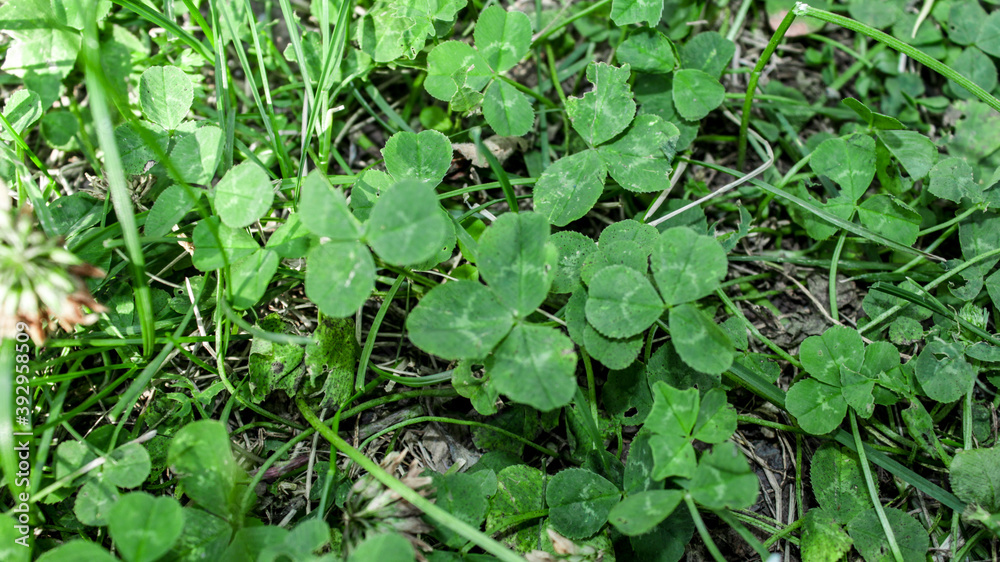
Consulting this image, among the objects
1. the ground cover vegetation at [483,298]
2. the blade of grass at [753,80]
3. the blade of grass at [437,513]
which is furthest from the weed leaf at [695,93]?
the blade of grass at [437,513]

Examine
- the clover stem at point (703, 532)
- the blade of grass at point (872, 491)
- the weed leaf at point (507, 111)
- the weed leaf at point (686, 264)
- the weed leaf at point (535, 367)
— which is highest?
the weed leaf at point (507, 111)

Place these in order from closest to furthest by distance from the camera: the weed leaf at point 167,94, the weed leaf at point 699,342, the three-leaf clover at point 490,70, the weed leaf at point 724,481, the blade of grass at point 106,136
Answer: the blade of grass at point 106,136 → the weed leaf at point 724,481 → the weed leaf at point 699,342 → the weed leaf at point 167,94 → the three-leaf clover at point 490,70

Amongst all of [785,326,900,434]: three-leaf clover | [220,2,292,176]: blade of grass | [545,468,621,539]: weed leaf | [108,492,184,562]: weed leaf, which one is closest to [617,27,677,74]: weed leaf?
[785,326,900,434]: three-leaf clover

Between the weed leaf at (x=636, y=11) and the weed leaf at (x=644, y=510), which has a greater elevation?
the weed leaf at (x=636, y=11)

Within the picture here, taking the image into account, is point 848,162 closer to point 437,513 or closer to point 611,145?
point 611,145

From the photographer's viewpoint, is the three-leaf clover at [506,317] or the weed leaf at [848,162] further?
the weed leaf at [848,162]

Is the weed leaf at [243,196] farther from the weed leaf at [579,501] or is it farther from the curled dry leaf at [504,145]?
the weed leaf at [579,501]

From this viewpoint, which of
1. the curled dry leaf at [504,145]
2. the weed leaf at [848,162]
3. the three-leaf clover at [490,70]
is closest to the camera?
the three-leaf clover at [490,70]
